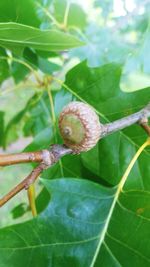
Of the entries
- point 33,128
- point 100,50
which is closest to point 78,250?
point 33,128

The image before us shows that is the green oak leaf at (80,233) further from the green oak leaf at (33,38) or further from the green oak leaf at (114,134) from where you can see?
the green oak leaf at (33,38)

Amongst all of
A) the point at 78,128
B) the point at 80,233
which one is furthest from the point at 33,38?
the point at 80,233

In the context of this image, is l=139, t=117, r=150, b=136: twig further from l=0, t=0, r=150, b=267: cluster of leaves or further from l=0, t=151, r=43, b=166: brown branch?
l=0, t=151, r=43, b=166: brown branch

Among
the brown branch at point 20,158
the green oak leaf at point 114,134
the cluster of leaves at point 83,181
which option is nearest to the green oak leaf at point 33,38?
the cluster of leaves at point 83,181

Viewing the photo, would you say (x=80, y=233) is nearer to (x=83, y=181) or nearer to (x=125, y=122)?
(x=83, y=181)

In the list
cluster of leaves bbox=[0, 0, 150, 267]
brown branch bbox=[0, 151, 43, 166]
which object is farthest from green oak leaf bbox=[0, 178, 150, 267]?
brown branch bbox=[0, 151, 43, 166]

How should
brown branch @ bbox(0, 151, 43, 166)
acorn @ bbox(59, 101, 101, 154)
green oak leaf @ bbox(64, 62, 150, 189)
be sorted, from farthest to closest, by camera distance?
green oak leaf @ bbox(64, 62, 150, 189)
acorn @ bbox(59, 101, 101, 154)
brown branch @ bbox(0, 151, 43, 166)
